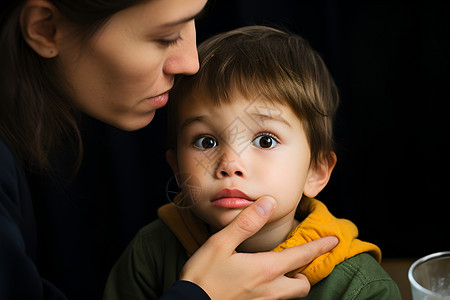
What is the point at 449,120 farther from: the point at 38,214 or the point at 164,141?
the point at 38,214

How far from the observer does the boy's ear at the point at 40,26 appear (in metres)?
0.99

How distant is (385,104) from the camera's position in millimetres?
1583

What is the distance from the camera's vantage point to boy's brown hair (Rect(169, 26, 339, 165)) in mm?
1113

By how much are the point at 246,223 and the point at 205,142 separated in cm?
19

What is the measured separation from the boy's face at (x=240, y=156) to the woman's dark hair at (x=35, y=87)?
9.8 inches

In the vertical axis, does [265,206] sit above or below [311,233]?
above

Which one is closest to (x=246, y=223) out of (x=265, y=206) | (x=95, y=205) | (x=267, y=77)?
(x=265, y=206)

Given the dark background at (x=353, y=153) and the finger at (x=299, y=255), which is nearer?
the finger at (x=299, y=255)

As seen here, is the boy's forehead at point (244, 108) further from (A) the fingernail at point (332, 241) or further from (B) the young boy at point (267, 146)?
(A) the fingernail at point (332, 241)

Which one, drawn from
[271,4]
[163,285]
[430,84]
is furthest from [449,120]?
[163,285]

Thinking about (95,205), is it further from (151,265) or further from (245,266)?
(245,266)

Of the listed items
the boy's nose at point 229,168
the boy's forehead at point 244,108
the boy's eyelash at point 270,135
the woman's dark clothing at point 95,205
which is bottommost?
the woman's dark clothing at point 95,205

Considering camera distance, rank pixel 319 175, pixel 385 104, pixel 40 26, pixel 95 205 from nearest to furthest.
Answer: pixel 40 26 → pixel 319 175 → pixel 385 104 → pixel 95 205

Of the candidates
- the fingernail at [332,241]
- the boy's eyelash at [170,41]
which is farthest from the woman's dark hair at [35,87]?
the fingernail at [332,241]
